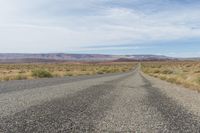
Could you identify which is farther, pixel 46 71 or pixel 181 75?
pixel 46 71

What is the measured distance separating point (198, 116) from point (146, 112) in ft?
5.76

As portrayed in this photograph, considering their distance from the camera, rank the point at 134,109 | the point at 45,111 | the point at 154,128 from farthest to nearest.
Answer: the point at 134,109, the point at 45,111, the point at 154,128

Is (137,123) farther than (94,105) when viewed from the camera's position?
No

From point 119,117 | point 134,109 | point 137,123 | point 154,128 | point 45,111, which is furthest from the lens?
point 134,109

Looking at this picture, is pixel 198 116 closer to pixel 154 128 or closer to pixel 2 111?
pixel 154 128

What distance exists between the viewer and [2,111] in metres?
9.96

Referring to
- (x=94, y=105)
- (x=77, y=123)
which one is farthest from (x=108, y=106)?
(x=77, y=123)

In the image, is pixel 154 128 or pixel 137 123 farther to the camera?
pixel 137 123

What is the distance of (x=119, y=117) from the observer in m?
9.39

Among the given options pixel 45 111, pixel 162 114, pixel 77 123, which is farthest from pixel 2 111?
pixel 162 114

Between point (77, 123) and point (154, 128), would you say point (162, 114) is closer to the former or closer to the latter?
point (154, 128)

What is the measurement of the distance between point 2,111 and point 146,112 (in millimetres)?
4935

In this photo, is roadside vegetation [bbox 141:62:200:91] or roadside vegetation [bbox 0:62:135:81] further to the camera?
roadside vegetation [bbox 0:62:135:81]

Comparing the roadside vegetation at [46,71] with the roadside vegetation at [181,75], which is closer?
the roadside vegetation at [181,75]
